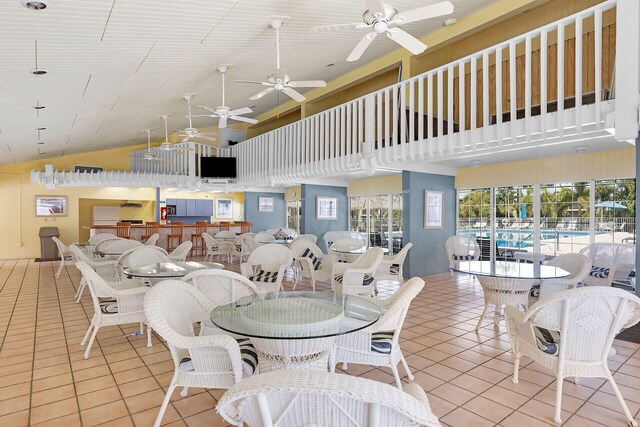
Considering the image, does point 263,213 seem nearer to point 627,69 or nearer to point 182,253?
point 182,253

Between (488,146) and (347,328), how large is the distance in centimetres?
380

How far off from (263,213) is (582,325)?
40.5ft

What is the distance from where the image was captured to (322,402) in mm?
1094

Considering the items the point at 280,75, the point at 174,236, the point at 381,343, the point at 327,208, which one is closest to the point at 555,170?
the point at 280,75

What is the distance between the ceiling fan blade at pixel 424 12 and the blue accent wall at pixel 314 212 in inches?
280

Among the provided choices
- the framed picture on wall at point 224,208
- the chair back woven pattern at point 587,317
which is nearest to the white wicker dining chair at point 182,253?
the chair back woven pattern at point 587,317

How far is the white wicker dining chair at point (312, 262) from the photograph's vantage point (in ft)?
19.4

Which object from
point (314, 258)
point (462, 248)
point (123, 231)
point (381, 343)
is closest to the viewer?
point (381, 343)

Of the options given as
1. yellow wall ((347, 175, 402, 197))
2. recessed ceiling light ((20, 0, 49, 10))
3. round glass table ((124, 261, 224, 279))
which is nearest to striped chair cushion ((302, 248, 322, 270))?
round glass table ((124, 261, 224, 279))

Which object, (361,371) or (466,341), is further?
(466,341)

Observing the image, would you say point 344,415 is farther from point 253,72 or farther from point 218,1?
point 253,72

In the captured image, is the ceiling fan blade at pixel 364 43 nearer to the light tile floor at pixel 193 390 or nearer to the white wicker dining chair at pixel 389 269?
the white wicker dining chair at pixel 389 269

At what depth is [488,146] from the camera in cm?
493

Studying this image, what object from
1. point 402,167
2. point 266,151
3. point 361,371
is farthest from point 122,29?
point 266,151
